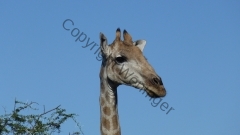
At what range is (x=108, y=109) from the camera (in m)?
10.5

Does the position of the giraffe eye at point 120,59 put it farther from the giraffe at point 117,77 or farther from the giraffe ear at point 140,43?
the giraffe ear at point 140,43

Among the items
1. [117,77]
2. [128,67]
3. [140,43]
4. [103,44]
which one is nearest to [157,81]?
[128,67]

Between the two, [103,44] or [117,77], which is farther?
[103,44]

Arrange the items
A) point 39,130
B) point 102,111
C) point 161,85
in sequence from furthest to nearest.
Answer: point 39,130
point 102,111
point 161,85

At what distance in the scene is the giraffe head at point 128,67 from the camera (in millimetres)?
9961

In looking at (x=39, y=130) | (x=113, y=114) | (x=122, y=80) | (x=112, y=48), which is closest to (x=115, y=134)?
(x=113, y=114)

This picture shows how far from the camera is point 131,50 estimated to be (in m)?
10.8

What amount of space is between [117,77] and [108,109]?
691 mm

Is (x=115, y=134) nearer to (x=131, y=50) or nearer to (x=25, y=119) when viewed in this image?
A: (x=131, y=50)

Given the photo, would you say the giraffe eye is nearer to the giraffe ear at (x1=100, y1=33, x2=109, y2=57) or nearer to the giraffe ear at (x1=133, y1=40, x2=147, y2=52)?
the giraffe ear at (x1=100, y1=33, x2=109, y2=57)

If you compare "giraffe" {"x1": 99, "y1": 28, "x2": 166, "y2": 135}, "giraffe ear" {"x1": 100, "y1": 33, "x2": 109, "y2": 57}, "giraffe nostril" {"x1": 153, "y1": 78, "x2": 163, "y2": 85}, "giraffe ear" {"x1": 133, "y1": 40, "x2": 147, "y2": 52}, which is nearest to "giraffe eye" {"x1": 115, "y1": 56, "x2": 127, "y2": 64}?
"giraffe" {"x1": 99, "y1": 28, "x2": 166, "y2": 135}

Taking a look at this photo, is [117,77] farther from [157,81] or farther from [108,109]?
[157,81]

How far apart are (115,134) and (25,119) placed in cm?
392

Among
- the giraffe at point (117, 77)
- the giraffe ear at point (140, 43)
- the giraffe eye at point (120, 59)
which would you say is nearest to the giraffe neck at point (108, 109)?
the giraffe at point (117, 77)
